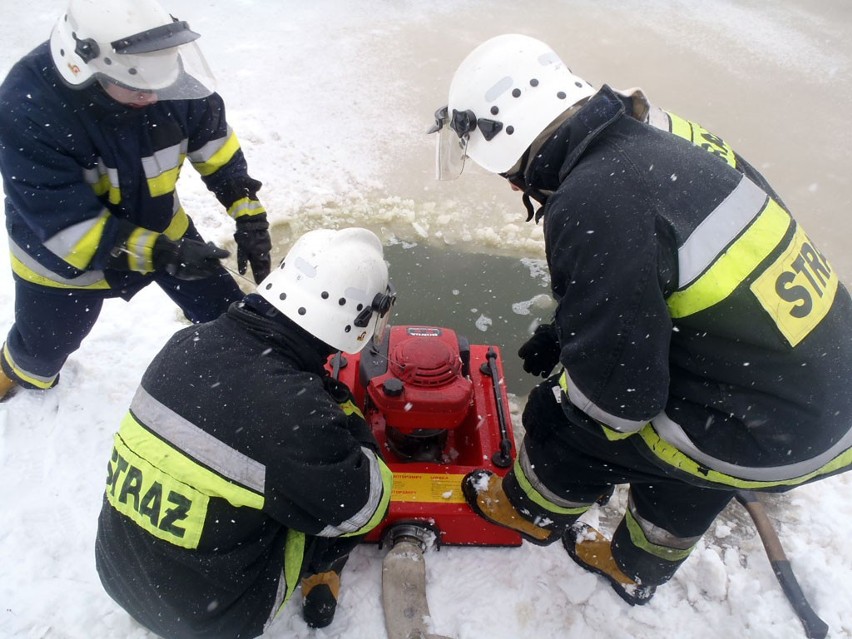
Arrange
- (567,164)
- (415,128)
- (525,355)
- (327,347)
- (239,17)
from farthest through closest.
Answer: (239,17), (415,128), (525,355), (327,347), (567,164)

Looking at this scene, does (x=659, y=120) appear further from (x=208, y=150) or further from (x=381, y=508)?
(x=208, y=150)

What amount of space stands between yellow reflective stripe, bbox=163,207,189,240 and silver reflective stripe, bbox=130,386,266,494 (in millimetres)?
1122

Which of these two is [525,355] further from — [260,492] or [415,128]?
[415,128]

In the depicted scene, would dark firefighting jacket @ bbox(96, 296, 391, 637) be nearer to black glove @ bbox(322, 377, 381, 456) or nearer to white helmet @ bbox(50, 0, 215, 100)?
black glove @ bbox(322, 377, 381, 456)

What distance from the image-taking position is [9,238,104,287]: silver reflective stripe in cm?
215

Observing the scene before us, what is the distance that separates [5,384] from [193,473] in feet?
5.41

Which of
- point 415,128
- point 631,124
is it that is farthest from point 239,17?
point 631,124

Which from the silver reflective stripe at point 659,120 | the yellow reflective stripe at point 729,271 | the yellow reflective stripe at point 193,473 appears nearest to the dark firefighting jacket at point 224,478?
the yellow reflective stripe at point 193,473

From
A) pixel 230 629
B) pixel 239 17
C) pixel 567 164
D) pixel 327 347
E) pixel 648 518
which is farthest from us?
pixel 239 17

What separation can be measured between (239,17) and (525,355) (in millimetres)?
5561

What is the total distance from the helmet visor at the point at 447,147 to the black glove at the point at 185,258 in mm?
849

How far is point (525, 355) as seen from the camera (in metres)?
2.25

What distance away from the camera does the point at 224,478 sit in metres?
1.46

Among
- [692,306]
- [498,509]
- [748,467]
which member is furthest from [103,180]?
[748,467]
